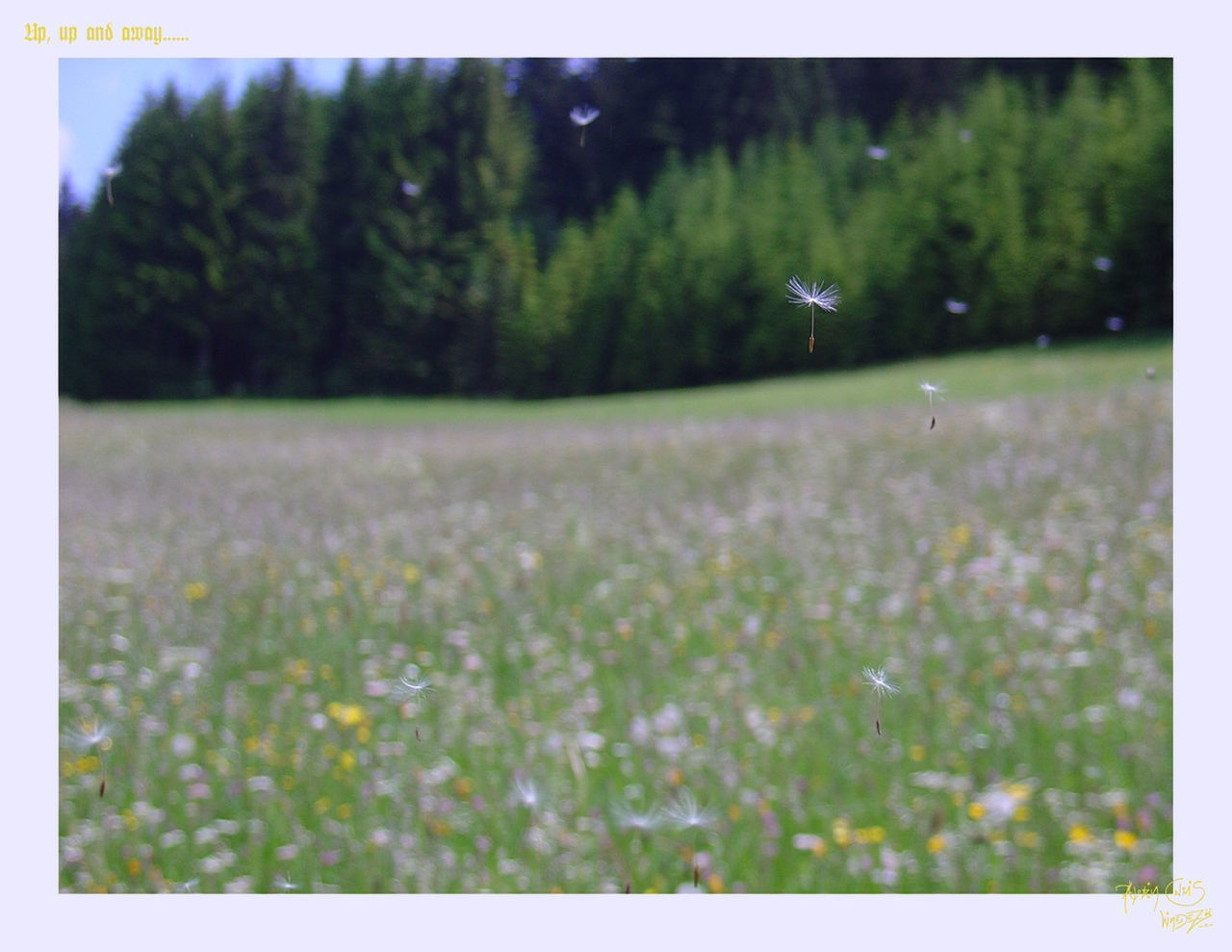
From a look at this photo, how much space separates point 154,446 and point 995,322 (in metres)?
4.99

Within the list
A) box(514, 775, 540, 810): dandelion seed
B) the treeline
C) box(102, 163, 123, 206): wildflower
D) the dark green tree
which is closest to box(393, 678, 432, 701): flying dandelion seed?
box(514, 775, 540, 810): dandelion seed

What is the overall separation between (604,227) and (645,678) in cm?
401

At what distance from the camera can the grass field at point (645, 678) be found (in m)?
2.21

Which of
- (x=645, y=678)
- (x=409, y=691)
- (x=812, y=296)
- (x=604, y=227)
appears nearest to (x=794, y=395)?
(x=604, y=227)

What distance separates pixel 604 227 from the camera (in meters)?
6.14

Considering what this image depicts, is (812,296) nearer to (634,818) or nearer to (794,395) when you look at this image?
(634,818)

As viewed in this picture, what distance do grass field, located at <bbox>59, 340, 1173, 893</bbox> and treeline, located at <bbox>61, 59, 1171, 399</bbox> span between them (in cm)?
82

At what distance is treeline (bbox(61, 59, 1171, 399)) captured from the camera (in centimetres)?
366

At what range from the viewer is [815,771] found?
2.33 meters

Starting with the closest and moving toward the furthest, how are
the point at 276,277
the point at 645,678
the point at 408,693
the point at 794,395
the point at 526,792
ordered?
the point at 526,792 → the point at 408,693 → the point at 645,678 → the point at 276,277 → the point at 794,395

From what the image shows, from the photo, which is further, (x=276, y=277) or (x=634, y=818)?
(x=276, y=277)

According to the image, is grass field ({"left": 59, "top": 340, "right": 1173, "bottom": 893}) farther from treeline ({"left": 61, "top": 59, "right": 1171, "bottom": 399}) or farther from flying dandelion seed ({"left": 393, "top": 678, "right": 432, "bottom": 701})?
treeline ({"left": 61, "top": 59, "right": 1171, "bottom": 399})
